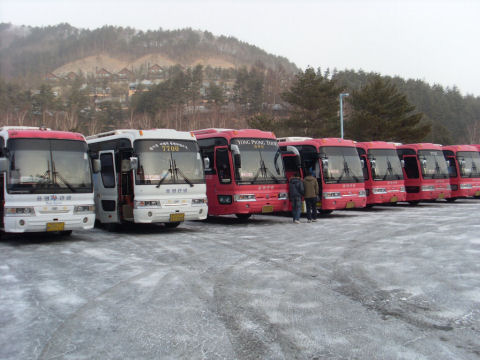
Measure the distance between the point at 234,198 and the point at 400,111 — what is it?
3977cm

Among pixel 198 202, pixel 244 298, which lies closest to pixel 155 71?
pixel 198 202

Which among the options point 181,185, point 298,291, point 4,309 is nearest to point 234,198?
point 181,185

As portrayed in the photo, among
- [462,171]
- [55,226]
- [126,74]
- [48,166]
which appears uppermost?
[126,74]

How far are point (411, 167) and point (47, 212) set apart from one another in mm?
17338

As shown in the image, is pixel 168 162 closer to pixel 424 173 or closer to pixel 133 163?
pixel 133 163

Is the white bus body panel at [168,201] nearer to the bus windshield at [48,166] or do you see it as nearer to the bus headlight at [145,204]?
the bus headlight at [145,204]

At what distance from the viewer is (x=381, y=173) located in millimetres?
21750

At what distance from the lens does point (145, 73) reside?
190 metres

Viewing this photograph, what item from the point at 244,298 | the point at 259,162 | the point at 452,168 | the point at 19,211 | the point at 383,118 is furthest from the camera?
the point at 383,118

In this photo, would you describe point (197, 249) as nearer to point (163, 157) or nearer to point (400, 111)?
point (163, 157)

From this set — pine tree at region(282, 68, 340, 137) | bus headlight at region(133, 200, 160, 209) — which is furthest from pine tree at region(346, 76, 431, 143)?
bus headlight at region(133, 200, 160, 209)

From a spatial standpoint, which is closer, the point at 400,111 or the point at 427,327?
the point at 427,327

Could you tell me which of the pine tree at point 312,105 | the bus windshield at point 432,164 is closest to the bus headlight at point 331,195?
the bus windshield at point 432,164

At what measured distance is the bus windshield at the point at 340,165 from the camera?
→ 741 inches
